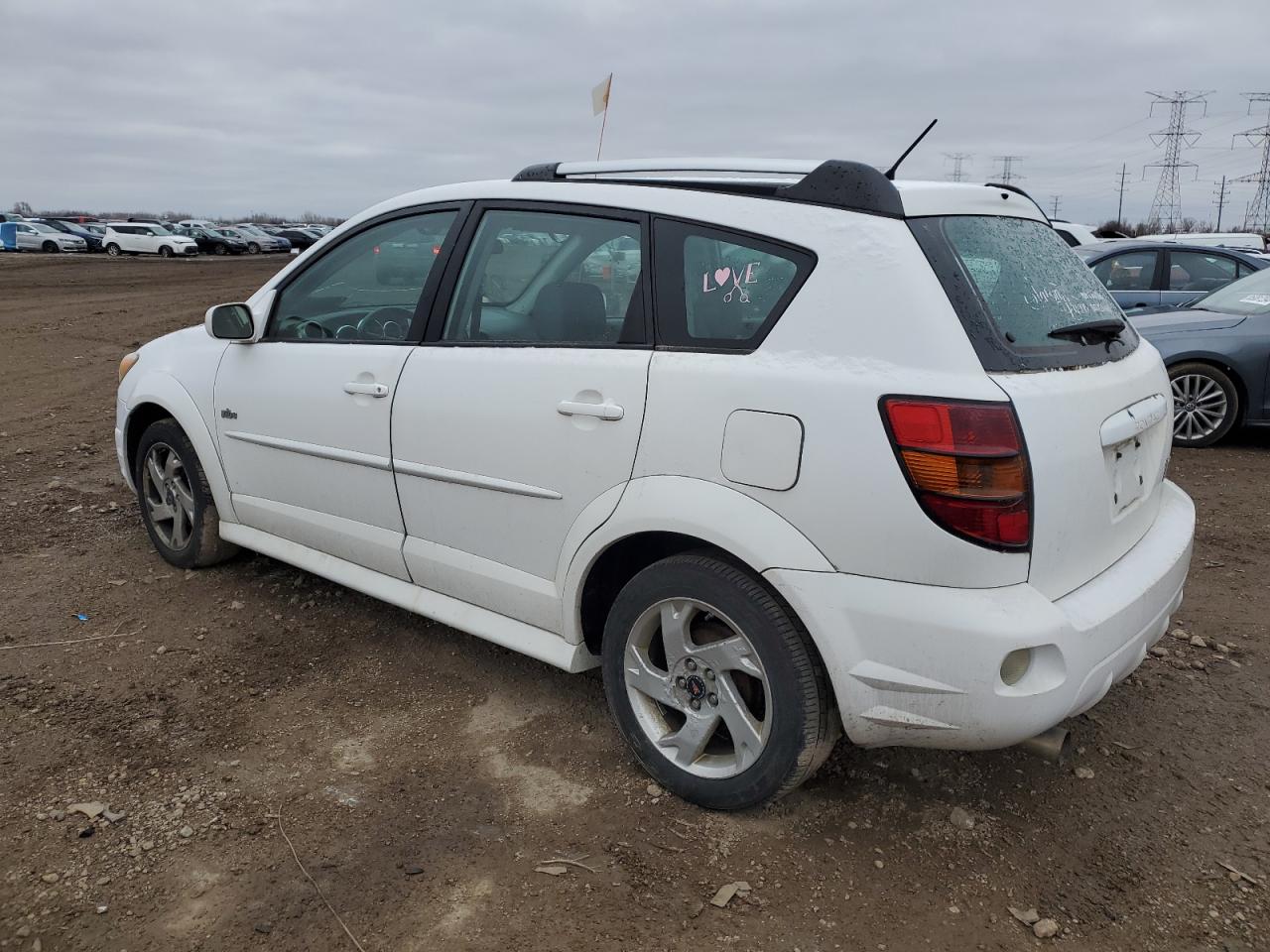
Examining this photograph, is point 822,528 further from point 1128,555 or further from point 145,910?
point 145,910

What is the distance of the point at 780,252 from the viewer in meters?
2.53

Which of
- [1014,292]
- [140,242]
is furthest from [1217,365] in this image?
[140,242]

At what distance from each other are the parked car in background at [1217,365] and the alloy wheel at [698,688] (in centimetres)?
567

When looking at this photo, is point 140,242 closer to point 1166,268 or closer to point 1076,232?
point 1076,232

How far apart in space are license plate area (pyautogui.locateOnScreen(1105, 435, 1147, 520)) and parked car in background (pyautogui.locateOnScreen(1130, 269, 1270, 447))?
4.95 metres

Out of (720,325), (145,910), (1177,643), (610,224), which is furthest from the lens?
(1177,643)

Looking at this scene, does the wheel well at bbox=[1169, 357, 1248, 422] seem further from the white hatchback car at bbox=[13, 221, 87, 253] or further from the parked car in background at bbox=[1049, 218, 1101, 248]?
the white hatchback car at bbox=[13, 221, 87, 253]

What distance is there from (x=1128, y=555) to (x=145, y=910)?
2672 mm

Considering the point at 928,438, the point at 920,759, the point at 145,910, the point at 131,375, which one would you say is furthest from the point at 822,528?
the point at 131,375

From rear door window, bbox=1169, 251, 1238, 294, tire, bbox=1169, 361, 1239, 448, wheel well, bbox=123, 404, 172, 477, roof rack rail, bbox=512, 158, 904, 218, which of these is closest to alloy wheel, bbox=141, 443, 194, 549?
wheel well, bbox=123, 404, 172, 477

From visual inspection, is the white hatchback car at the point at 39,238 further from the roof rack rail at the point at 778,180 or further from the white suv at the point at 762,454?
the roof rack rail at the point at 778,180

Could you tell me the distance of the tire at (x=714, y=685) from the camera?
2484 mm

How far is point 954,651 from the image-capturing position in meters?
2.24

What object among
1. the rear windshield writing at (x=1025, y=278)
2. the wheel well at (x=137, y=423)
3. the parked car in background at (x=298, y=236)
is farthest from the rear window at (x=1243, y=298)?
the parked car in background at (x=298, y=236)
